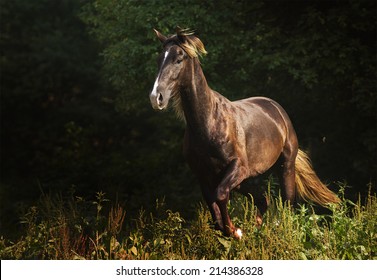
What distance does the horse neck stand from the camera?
7.07 meters

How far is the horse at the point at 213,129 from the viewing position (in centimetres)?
685

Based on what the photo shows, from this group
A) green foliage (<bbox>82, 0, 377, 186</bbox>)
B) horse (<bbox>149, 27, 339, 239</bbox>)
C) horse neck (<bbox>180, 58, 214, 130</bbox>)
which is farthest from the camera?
green foliage (<bbox>82, 0, 377, 186</bbox>)

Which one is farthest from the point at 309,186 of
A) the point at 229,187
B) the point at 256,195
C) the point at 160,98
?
the point at 160,98

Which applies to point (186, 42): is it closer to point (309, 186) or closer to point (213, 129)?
point (213, 129)

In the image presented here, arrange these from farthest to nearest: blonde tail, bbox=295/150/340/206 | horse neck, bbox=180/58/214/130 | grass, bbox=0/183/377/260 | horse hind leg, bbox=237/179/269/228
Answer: blonde tail, bbox=295/150/340/206, horse hind leg, bbox=237/179/269/228, grass, bbox=0/183/377/260, horse neck, bbox=180/58/214/130

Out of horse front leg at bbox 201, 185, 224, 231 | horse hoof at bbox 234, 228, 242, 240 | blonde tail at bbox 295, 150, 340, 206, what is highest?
horse front leg at bbox 201, 185, 224, 231

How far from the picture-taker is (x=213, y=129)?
7301 mm

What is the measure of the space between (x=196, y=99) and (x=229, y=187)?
0.91m

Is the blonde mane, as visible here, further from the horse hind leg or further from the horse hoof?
the horse hind leg

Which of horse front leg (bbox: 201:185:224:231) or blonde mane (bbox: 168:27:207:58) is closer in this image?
blonde mane (bbox: 168:27:207:58)

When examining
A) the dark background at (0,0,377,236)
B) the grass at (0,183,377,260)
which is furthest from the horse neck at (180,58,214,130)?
the dark background at (0,0,377,236)

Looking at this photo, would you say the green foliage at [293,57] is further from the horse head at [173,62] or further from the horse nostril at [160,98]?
the horse nostril at [160,98]

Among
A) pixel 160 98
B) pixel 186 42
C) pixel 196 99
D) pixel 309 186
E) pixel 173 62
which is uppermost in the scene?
pixel 186 42
